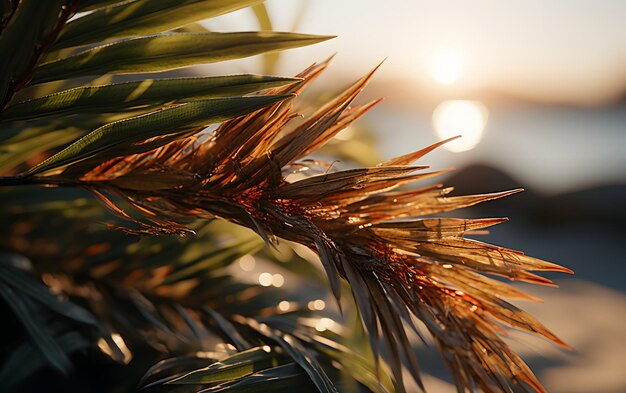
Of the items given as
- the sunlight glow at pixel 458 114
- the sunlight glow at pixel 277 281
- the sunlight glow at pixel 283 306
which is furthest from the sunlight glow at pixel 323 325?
the sunlight glow at pixel 458 114

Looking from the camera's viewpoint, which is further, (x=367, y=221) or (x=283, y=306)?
(x=283, y=306)

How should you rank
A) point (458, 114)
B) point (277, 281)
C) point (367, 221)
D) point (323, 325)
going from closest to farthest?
point (367, 221)
point (323, 325)
point (277, 281)
point (458, 114)

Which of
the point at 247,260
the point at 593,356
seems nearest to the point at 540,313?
the point at 593,356

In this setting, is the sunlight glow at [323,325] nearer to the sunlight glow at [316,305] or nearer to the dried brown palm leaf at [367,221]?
the sunlight glow at [316,305]

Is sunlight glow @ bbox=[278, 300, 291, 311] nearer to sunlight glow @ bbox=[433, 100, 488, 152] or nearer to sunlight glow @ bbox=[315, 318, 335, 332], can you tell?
sunlight glow @ bbox=[315, 318, 335, 332]

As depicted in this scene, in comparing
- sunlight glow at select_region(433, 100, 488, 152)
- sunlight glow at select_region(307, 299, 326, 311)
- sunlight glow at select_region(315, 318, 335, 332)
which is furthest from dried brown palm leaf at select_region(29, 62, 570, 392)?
sunlight glow at select_region(433, 100, 488, 152)

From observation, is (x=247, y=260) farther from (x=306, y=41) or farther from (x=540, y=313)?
(x=540, y=313)

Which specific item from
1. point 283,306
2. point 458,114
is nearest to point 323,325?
point 283,306

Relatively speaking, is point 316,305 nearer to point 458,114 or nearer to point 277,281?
point 277,281
